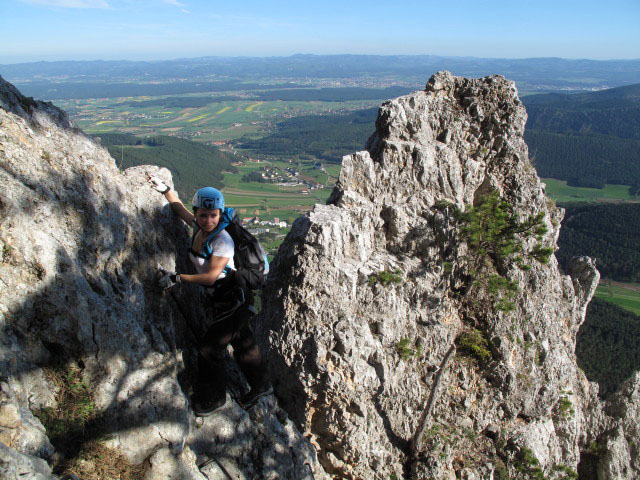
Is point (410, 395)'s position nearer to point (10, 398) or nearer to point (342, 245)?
point (342, 245)

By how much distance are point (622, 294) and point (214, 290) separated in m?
83.5

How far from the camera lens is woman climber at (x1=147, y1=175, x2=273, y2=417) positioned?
5.86 metres

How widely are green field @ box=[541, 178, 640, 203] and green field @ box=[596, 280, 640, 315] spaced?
3347 cm

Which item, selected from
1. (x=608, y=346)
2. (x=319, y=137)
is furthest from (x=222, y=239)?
(x=319, y=137)

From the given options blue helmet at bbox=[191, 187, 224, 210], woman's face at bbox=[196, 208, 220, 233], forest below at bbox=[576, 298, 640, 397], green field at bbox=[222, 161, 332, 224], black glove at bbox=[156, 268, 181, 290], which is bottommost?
forest below at bbox=[576, 298, 640, 397]

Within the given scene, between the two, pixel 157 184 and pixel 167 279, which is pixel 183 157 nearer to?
pixel 157 184

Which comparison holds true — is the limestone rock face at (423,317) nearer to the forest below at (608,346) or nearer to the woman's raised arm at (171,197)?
the woman's raised arm at (171,197)

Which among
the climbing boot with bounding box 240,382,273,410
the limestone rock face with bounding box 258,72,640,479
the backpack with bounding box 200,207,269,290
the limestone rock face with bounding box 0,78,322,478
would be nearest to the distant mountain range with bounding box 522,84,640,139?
the limestone rock face with bounding box 258,72,640,479

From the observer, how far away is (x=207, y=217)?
19.6ft

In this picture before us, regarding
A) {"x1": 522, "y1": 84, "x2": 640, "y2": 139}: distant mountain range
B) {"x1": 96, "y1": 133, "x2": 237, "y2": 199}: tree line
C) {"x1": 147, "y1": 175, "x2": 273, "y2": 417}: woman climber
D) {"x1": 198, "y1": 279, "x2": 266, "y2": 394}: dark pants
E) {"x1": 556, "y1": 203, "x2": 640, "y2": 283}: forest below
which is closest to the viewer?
{"x1": 147, "y1": 175, "x2": 273, "y2": 417}: woman climber

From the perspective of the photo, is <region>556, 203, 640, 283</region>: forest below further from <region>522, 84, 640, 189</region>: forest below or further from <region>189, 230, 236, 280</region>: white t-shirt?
<region>189, 230, 236, 280</region>: white t-shirt

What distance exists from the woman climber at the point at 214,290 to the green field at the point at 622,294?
74.5 m

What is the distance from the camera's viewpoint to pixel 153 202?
7059 millimetres

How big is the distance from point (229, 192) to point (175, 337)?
2935 inches
